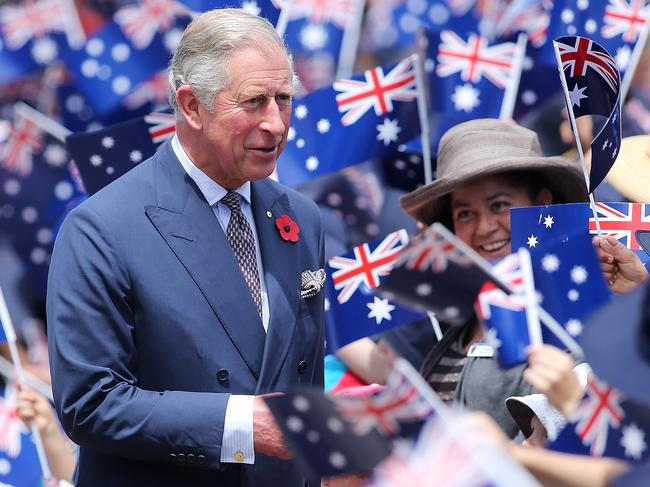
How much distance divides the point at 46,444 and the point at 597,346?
10.8 feet

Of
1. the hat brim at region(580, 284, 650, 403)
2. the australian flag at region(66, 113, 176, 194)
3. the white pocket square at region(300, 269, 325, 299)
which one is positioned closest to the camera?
the hat brim at region(580, 284, 650, 403)

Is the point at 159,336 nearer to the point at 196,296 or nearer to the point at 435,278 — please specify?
the point at 196,296

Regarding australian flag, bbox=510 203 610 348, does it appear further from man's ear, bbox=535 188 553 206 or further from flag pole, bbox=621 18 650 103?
flag pole, bbox=621 18 650 103

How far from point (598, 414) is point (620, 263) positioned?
1.47 metres

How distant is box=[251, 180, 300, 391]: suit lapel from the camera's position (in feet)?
11.7

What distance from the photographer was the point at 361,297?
5.10 metres

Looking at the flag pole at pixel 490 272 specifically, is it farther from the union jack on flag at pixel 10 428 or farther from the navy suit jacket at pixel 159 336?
the union jack on flag at pixel 10 428

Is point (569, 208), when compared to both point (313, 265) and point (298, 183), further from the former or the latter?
point (298, 183)

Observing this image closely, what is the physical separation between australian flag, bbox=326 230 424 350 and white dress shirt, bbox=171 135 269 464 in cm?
131

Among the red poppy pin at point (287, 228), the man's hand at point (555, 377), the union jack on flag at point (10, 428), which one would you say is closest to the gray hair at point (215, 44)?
the red poppy pin at point (287, 228)

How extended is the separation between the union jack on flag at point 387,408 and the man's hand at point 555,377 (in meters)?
0.29

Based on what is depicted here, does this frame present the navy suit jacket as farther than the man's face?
No

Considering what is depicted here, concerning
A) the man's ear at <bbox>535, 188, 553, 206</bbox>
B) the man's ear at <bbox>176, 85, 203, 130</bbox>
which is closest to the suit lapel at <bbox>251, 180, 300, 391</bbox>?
the man's ear at <bbox>176, 85, 203, 130</bbox>

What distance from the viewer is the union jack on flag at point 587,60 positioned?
3.88 m
